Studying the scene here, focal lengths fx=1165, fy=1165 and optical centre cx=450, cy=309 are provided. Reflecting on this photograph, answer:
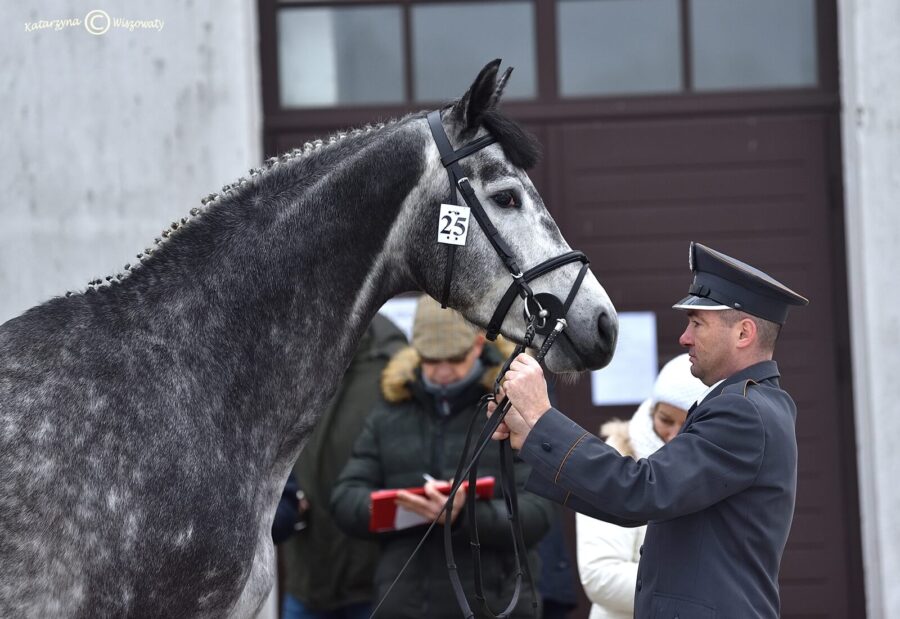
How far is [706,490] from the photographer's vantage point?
2658 millimetres

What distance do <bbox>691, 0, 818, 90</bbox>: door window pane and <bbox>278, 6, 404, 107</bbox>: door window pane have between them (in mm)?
1530

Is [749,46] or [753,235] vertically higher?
[749,46]

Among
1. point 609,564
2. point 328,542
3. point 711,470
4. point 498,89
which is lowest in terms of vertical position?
point 328,542

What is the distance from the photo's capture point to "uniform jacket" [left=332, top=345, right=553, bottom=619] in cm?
399

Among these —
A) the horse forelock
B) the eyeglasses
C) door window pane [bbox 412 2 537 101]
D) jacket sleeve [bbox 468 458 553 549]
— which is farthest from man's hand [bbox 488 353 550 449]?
door window pane [bbox 412 2 537 101]

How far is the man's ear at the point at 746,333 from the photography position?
287 cm

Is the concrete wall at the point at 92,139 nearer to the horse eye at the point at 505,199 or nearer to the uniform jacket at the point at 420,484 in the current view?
the uniform jacket at the point at 420,484

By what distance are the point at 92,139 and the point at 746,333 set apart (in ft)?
11.8

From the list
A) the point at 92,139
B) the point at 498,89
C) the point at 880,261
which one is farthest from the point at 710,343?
the point at 92,139

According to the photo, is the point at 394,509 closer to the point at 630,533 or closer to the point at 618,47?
the point at 630,533

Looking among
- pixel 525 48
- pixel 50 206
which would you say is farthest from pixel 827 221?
pixel 50 206

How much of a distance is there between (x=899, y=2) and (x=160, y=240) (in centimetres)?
410

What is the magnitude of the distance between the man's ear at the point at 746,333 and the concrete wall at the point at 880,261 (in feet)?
9.43

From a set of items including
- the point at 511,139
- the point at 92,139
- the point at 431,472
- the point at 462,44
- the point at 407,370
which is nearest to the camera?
the point at 511,139
